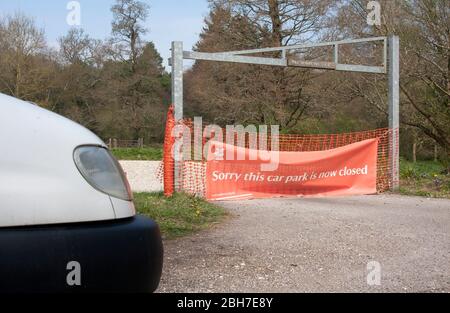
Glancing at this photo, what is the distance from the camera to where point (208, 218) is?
278 inches

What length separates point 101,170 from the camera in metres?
2.06

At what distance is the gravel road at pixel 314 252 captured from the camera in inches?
156

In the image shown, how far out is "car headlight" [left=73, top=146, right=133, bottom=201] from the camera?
200 centimetres

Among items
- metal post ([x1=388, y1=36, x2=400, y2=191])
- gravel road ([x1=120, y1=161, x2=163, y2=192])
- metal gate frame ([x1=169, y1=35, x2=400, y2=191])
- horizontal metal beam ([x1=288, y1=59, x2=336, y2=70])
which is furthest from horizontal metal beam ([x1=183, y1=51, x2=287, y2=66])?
gravel road ([x1=120, y1=161, x2=163, y2=192])

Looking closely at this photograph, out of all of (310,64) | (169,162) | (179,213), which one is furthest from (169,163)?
(310,64)

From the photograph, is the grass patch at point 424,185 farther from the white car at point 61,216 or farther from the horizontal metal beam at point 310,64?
the white car at point 61,216

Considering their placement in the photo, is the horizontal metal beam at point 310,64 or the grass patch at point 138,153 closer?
the horizontal metal beam at point 310,64

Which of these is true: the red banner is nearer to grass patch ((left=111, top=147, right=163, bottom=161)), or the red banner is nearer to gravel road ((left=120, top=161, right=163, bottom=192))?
gravel road ((left=120, top=161, right=163, bottom=192))

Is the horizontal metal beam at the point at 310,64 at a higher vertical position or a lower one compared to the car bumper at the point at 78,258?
higher

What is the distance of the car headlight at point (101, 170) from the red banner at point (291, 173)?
25.6ft

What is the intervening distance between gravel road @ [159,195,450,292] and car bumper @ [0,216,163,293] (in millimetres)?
1793

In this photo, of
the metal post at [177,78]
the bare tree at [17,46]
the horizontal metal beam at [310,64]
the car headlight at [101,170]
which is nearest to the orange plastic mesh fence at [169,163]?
the metal post at [177,78]
